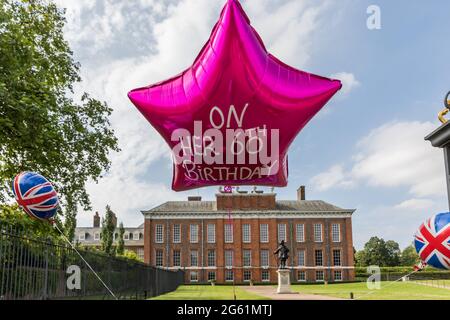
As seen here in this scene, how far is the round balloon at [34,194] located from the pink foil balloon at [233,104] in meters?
2.42

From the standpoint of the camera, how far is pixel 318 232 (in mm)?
59438

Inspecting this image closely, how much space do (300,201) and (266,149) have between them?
2111 inches

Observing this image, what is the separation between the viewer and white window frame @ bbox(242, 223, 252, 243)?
58.8 meters

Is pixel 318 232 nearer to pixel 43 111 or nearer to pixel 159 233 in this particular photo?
pixel 159 233

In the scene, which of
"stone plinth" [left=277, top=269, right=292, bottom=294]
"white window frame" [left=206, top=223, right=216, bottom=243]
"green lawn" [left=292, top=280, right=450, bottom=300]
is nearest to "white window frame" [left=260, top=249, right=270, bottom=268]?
"white window frame" [left=206, top=223, right=216, bottom=243]

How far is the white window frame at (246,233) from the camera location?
58.8 meters

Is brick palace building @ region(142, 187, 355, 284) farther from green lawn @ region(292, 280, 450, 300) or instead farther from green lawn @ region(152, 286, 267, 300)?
green lawn @ region(152, 286, 267, 300)

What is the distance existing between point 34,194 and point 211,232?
5203cm

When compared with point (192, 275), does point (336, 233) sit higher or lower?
higher

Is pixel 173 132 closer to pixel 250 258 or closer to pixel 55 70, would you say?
pixel 55 70

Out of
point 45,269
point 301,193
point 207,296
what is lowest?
point 207,296

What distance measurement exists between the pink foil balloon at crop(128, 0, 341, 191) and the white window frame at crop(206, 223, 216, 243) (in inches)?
1971

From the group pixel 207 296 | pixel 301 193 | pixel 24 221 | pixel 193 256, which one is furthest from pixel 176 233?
pixel 24 221

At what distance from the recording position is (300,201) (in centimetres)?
6162
